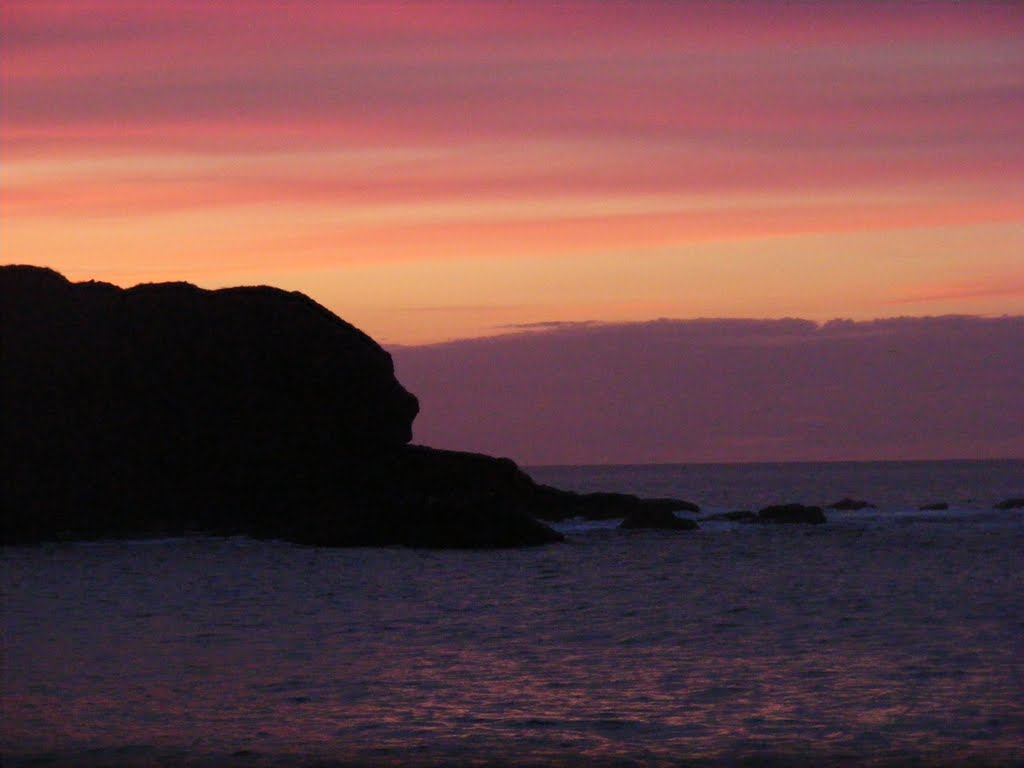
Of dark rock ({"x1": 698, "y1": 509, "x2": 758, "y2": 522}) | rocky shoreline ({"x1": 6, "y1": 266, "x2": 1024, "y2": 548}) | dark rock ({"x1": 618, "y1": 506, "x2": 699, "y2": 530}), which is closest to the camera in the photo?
rocky shoreline ({"x1": 6, "y1": 266, "x2": 1024, "y2": 548})

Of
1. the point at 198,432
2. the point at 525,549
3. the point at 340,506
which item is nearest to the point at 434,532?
the point at 525,549

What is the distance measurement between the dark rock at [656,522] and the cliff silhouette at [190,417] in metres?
7.19

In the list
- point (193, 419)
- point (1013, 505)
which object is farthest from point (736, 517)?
point (193, 419)

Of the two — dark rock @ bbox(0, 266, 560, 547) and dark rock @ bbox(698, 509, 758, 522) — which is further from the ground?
dark rock @ bbox(0, 266, 560, 547)

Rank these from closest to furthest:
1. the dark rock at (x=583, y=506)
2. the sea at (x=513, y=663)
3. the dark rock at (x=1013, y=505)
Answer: the sea at (x=513, y=663), the dark rock at (x=583, y=506), the dark rock at (x=1013, y=505)

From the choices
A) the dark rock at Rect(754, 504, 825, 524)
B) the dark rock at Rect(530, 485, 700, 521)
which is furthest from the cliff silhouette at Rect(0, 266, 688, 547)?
the dark rock at Rect(754, 504, 825, 524)

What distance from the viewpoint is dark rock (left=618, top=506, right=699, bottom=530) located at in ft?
192

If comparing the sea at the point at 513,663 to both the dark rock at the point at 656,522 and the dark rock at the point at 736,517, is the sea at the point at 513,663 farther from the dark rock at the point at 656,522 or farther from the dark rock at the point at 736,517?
the dark rock at the point at 736,517

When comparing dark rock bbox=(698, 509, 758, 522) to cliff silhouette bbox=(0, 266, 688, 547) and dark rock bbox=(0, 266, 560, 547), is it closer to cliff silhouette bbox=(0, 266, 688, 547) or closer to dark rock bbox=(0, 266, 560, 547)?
cliff silhouette bbox=(0, 266, 688, 547)

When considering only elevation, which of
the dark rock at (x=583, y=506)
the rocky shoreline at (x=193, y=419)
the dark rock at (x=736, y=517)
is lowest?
the dark rock at (x=736, y=517)

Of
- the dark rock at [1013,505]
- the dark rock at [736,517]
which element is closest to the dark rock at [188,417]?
the dark rock at [736,517]

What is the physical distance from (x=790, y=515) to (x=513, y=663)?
44.1 metres

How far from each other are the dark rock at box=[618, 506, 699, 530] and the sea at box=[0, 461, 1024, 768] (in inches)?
635

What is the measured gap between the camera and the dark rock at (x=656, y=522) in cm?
5852
